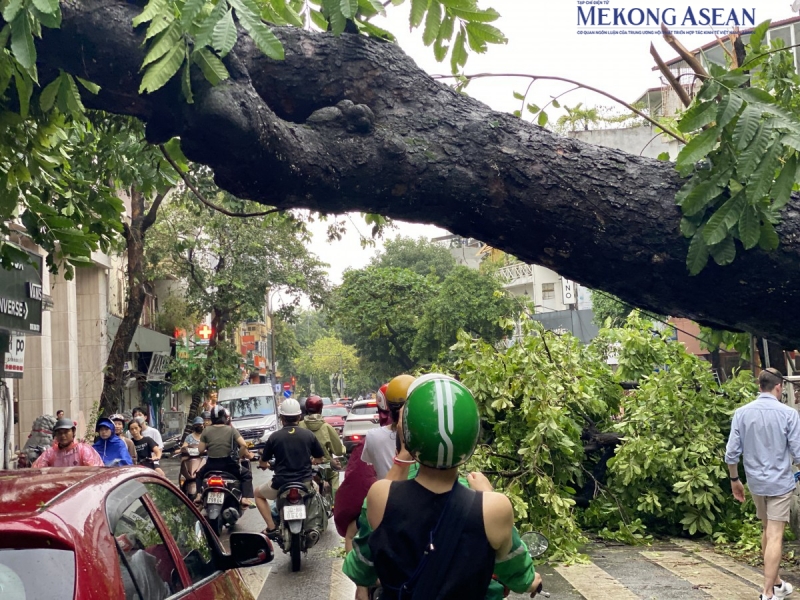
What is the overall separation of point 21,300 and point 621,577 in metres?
9.89

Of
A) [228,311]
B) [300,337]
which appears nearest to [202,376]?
[228,311]

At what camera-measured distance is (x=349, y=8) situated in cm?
388

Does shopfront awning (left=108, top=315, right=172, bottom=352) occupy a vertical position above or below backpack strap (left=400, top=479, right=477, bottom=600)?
above

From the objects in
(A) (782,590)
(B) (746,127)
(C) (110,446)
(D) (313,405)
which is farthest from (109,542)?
(C) (110,446)

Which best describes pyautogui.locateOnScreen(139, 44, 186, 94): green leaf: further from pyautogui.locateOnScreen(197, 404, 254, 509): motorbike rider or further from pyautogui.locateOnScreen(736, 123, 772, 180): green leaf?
pyautogui.locateOnScreen(197, 404, 254, 509): motorbike rider

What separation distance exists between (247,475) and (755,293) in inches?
369

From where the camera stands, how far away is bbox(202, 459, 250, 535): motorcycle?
11.0 metres

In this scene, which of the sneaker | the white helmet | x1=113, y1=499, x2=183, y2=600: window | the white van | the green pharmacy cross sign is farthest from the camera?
the white van

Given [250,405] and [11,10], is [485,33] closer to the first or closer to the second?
[11,10]

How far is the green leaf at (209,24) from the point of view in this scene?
3.56 m

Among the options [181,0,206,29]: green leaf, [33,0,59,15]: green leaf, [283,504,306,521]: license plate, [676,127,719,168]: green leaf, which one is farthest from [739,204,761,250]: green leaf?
[283,504,306,521]: license plate

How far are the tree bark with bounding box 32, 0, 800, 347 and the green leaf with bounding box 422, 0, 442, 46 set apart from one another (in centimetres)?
24

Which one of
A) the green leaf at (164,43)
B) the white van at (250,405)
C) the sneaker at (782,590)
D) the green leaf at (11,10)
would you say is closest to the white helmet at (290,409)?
the sneaker at (782,590)

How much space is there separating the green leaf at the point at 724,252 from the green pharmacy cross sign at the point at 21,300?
11072 mm
